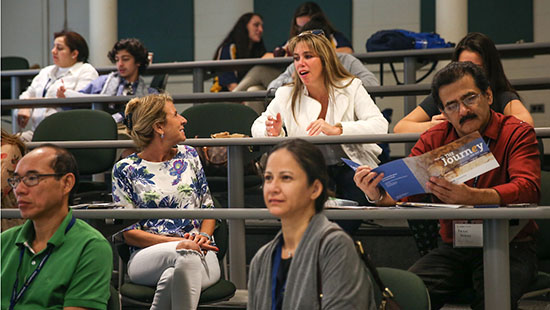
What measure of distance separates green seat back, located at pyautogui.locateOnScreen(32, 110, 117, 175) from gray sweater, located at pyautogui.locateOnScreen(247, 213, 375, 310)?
7.10 ft

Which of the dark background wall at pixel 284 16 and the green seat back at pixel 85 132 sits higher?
the dark background wall at pixel 284 16

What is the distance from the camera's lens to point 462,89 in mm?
2324

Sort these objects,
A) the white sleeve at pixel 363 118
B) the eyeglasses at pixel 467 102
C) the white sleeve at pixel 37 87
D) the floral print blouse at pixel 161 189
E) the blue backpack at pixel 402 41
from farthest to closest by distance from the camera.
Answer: the white sleeve at pixel 37 87, the blue backpack at pixel 402 41, the white sleeve at pixel 363 118, the floral print blouse at pixel 161 189, the eyeglasses at pixel 467 102

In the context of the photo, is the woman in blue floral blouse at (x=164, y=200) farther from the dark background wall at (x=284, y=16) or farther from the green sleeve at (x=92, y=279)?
the dark background wall at (x=284, y=16)

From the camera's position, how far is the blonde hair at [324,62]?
323 cm

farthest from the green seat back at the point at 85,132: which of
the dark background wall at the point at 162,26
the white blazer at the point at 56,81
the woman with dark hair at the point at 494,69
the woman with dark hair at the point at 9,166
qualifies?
the dark background wall at the point at 162,26

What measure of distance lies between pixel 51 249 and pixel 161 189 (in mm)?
644

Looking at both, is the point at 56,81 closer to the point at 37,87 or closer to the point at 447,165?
the point at 37,87

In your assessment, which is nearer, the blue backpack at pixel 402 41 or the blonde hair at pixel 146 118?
the blonde hair at pixel 146 118

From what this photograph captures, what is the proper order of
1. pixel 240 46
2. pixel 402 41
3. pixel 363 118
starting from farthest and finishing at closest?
pixel 240 46, pixel 402 41, pixel 363 118

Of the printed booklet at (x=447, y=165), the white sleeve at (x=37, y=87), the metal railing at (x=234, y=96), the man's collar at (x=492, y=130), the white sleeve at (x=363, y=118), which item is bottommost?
the printed booklet at (x=447, y=165)

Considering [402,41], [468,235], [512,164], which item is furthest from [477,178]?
[402,41]

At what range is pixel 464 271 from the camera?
2.36 metres

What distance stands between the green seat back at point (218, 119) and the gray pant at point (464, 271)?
1.62m
